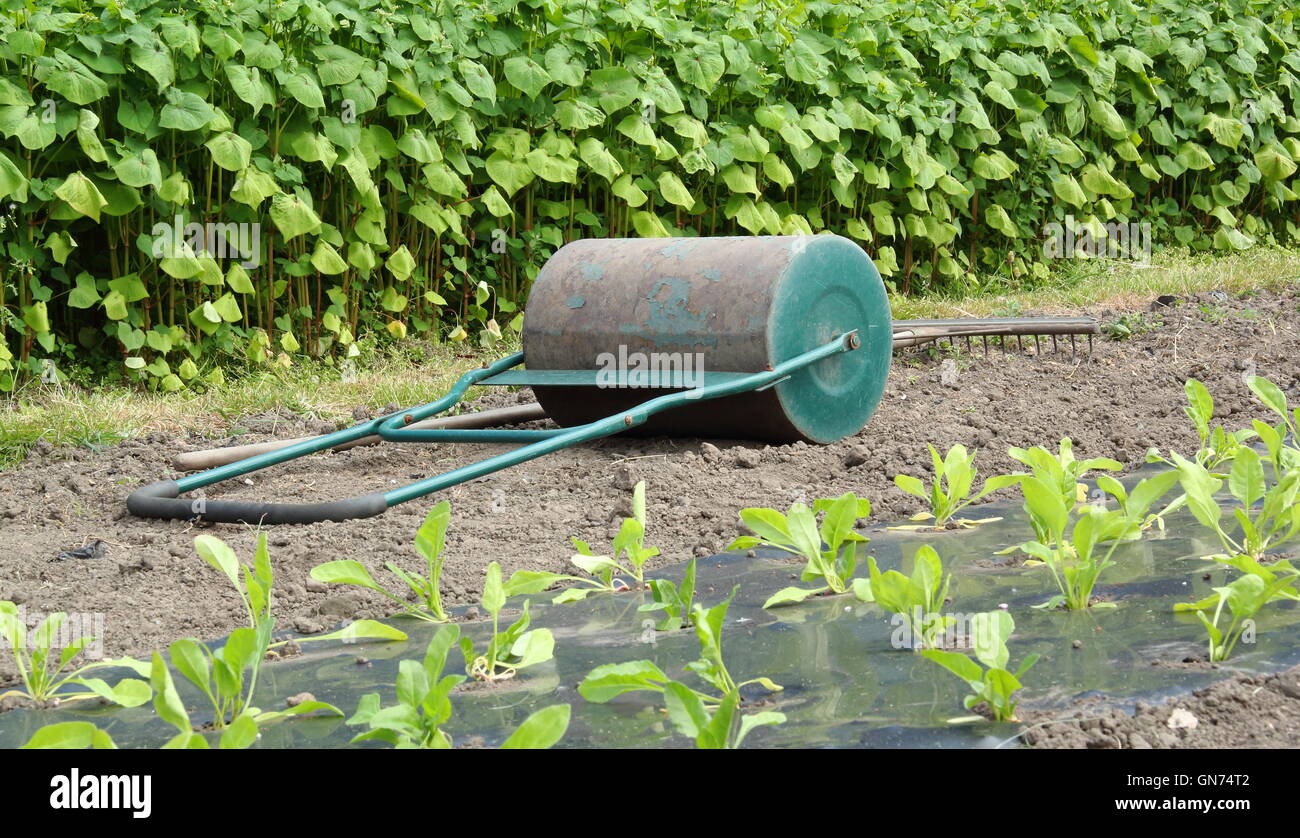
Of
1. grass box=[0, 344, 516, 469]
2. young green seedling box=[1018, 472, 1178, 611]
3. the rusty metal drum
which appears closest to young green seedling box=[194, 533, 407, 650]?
young green seedling box=[1018, 472, 1178, 611]

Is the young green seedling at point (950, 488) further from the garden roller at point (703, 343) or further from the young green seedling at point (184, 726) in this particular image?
the young green seedling at point (184, 726)

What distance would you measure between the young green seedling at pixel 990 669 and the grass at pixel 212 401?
340cm

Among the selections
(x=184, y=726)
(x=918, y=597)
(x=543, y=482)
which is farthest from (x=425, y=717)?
(x=543, y=482)

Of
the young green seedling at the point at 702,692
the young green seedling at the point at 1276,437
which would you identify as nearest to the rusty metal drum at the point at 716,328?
the young green seedling at the point at 1276,437

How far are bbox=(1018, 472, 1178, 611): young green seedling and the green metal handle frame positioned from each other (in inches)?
49.4

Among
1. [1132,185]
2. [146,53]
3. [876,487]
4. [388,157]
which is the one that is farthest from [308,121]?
[1132,185]

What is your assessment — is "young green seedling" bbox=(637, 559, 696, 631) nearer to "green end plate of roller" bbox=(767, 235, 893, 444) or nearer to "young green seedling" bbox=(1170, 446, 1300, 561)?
"young green seedling" bbox=(1170, 446, 1300, 561)

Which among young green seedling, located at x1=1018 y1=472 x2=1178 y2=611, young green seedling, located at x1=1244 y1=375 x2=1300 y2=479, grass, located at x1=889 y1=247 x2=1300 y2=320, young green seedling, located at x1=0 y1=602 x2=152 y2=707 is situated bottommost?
young green seedling, located at x1=0 y1=602 x2=152 y2=707

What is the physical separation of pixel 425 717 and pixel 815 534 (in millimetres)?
1040

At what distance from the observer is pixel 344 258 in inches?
233

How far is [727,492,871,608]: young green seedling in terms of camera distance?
2582 mm

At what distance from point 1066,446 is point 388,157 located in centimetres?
356

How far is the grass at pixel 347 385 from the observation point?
4617 millimetres

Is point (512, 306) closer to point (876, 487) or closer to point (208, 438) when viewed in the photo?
point (208, 438)
